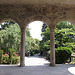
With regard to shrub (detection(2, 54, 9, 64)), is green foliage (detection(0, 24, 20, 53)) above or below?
above

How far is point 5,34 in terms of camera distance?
7.59m

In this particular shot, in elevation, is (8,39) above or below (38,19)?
below

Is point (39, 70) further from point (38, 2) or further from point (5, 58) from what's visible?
point (5, 58)

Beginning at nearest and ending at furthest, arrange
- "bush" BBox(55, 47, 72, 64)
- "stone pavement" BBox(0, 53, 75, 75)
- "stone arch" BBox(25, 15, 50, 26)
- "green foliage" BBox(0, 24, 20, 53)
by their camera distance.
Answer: "stone pavement" BBox(0, 53, 75, 75)
"stone arch" BBox(25, 15, 50, 26)
"bush" BBox(55, 47, 72, 64)
"green foliage" BBox(0, 24, 20, 53)

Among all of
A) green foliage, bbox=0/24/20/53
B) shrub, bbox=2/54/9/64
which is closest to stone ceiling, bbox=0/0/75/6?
green foliage, bbox=0/24/20/53

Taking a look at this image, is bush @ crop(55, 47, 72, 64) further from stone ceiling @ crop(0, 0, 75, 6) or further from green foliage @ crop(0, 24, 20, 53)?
green foliage @ crop(0, 24, 20, 53)

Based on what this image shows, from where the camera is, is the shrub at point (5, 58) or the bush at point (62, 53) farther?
the shrub at point (5, 58)

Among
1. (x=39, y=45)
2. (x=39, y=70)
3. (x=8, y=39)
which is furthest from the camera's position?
(x=39, y=45)

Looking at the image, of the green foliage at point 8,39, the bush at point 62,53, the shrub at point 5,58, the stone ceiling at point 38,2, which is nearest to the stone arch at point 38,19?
the stone ceiling at point 38,2

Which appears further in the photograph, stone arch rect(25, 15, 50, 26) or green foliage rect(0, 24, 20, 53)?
green foliage rect(0, 24, 20, 53)

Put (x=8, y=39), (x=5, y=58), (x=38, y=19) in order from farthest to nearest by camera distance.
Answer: (x=8, y=39)
(x=5, y=58)
(x=38, y=19)

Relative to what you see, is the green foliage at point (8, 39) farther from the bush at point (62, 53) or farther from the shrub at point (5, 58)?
the bush at point (62, 53)

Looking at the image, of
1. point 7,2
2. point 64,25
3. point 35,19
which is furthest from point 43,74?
point 64,25

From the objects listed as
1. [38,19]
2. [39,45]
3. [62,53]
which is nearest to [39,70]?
[38,19]
